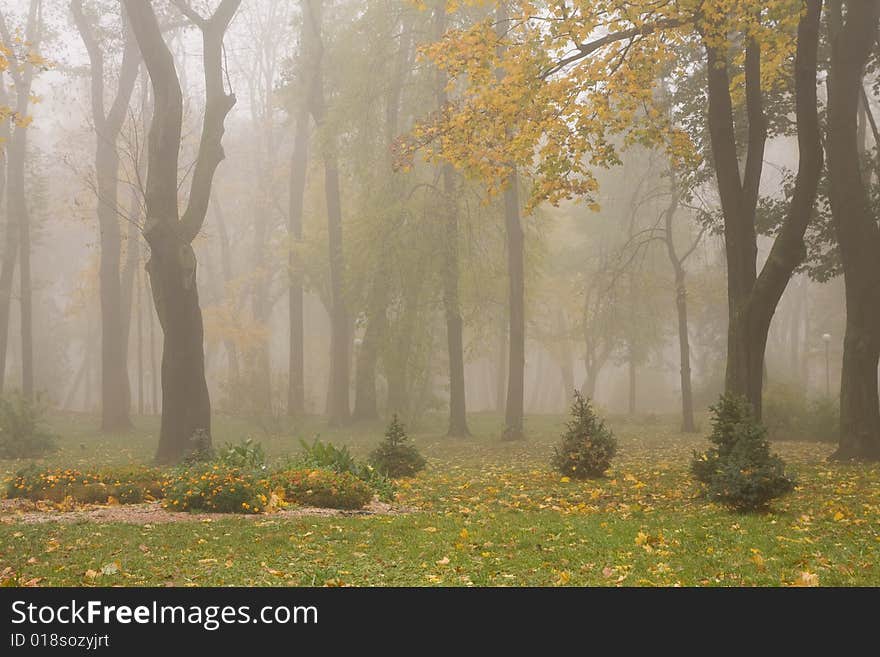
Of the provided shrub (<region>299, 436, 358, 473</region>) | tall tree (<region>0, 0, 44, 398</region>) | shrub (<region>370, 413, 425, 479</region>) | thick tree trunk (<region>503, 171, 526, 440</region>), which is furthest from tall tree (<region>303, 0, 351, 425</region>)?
shrub (<region>299, 436, 358, 473</region>)

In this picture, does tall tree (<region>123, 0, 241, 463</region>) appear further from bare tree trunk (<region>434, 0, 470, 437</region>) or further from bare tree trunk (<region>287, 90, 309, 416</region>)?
bare tree trunk (<region>287, 90, 309, 416</region>)

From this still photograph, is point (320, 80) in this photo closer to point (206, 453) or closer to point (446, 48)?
point (446, 48)

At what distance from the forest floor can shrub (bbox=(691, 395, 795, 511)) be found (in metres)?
0.22

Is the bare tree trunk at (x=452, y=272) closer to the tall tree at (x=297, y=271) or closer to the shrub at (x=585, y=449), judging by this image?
the tall tree at (x=297, y=271)

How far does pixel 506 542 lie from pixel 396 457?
6886 mm

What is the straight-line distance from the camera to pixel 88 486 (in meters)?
11.1

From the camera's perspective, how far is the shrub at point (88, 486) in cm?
1098

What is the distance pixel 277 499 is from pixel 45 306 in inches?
1751

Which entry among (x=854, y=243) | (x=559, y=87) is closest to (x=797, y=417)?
(x=854, y=243)

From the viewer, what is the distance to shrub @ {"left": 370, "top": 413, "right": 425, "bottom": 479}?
47.5 feet

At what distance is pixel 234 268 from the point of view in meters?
48.3

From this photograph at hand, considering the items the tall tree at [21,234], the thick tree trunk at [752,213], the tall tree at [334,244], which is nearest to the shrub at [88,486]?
the thick tree trunk at [752,213]

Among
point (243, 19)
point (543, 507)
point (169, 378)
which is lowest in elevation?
point (543, 507)
